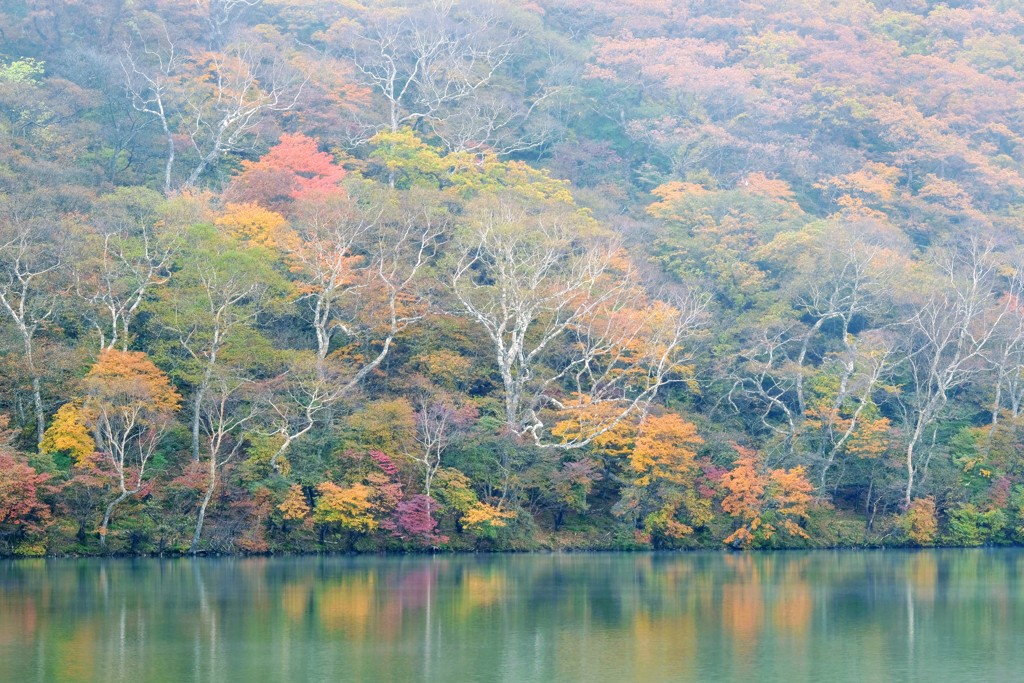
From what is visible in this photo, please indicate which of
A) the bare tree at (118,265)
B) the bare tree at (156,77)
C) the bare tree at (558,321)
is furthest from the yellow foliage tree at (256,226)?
the bare tree at (156,77)

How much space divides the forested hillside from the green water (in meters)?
4.56

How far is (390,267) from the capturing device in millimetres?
41094

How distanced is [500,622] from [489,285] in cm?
2276

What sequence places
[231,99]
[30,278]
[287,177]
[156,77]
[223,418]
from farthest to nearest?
1. [231,99]
2. [156,77]
3. [287,177]
4. [223,418]
5. [30,278]

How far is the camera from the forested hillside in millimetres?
35125

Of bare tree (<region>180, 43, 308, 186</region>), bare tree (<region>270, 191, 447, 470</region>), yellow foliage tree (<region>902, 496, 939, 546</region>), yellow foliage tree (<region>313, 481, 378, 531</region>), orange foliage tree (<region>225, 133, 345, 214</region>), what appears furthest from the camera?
bare tree (<region>180, 43, 308, 186</region>)

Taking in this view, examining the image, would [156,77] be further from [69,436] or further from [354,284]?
[69,436]

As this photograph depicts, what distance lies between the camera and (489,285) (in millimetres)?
42469

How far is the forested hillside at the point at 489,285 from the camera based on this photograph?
115ft

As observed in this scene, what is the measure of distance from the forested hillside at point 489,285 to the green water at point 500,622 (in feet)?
15.0

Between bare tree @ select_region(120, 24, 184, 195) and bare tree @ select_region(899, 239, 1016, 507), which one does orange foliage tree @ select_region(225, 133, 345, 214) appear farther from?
bare tree @ select_region(899, 239, 1016, 507)


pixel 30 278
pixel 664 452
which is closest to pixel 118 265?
pixel 30 278

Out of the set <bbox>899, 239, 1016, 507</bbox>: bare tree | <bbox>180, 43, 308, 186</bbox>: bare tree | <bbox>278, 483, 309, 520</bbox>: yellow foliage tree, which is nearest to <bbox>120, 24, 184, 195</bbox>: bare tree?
<bbox>180, 43, 308, 186</bbox>: bare tree

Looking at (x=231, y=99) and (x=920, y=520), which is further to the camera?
(x=231, y=99)
